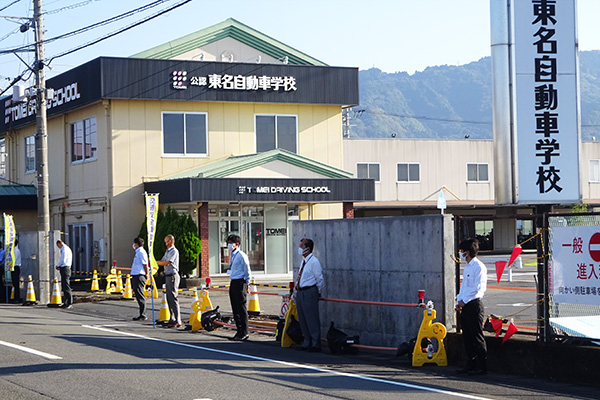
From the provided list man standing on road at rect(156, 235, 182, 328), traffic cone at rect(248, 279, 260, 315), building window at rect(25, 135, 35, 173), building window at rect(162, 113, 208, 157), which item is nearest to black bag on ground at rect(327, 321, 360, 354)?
man standing on road at rect(156, 235, 182, 328)

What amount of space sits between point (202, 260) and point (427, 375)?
20.8 metres

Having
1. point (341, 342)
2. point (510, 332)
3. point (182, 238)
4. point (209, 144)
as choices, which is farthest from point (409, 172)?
point (510, 332)

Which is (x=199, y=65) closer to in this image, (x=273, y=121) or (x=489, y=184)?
(x=273, y=121)

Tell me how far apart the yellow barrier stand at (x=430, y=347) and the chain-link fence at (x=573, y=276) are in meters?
1.76

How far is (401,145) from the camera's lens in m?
52.7

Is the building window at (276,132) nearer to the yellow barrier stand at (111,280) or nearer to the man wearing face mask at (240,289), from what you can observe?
the yellow barrier stand at (111,280)

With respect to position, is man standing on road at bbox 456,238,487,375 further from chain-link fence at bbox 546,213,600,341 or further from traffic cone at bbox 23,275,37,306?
traffic cone at bbox 23,275,37,306

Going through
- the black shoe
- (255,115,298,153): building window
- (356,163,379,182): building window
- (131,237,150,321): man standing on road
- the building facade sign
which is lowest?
the black shoe

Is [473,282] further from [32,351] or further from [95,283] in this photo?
[95,283]

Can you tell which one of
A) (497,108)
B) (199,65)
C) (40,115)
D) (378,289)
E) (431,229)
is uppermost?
(199,65)

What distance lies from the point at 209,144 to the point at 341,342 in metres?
21.4

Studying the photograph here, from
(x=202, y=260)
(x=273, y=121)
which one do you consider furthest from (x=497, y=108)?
(x=273, y=121)

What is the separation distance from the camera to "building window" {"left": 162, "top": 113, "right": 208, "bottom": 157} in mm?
34375

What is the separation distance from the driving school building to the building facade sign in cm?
1920
